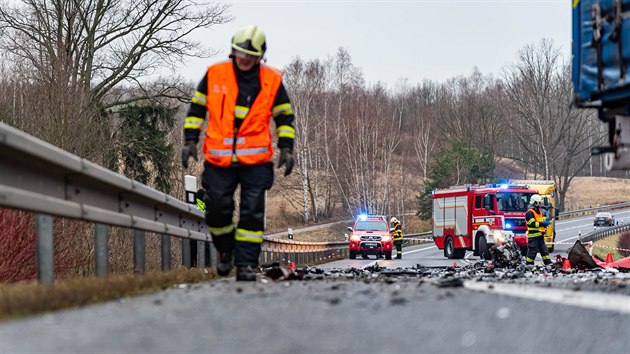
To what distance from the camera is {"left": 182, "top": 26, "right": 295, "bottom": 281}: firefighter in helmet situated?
7414 mm

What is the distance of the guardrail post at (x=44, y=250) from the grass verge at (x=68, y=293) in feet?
0.57

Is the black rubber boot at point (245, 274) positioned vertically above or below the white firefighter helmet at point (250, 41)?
below

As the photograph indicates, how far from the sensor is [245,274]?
726 cm

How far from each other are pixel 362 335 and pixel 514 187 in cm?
2800

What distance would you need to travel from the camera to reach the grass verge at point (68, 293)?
14.0ft

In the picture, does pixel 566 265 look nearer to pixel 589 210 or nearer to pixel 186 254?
pixel 186 254

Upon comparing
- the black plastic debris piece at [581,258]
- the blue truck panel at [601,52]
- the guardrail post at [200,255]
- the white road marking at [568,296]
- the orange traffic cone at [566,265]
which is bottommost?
the orange traffic cone at [566,265]

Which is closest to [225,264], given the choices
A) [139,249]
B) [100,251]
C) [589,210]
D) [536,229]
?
[139,249]

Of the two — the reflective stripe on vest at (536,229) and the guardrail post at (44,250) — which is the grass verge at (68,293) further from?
the reflective stripe on vest at (536,229)

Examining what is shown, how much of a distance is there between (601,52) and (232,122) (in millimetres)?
3184

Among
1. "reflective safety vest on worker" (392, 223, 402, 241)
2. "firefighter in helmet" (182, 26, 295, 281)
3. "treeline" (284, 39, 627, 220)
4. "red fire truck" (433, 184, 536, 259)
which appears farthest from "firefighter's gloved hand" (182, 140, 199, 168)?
"treeline" (284, 39, 627, 220)

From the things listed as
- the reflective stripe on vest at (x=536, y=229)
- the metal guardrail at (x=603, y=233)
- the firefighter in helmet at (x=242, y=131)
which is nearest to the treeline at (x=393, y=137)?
the metal guardrail at (x=603, y=233)

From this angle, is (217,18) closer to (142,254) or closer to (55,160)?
(142,254)

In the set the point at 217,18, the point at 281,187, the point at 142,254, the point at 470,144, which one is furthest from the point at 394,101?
the point at 142,254
